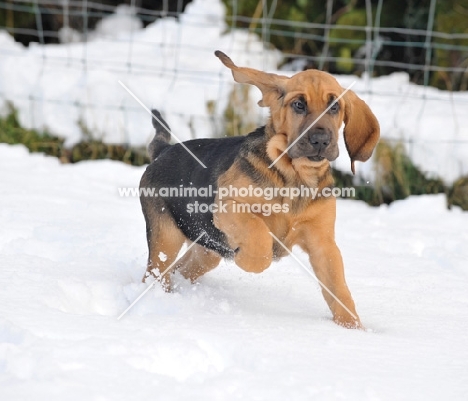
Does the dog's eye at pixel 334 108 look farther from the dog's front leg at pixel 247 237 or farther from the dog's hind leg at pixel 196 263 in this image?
the dog's hind leg at pixel 196 263

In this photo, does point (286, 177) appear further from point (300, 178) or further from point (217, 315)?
point (217, 315)

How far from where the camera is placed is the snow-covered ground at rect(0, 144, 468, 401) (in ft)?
10.1

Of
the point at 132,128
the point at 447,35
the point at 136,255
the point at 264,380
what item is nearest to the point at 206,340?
the point at 264,380

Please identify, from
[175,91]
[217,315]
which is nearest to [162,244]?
→ [217,315]

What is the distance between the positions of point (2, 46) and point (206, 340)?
18.9ft

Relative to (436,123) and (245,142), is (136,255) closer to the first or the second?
(245,142)

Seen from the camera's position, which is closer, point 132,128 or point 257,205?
point 257,205

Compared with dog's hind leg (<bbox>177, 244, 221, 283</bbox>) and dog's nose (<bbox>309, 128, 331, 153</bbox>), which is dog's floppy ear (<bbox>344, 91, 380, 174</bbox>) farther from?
dog's hind leg (<bbox>177, 244, 221, 283</bbox>)

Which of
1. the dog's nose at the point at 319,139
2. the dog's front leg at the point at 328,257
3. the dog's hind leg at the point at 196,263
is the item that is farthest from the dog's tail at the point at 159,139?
the dog's nose at the point at 319,139

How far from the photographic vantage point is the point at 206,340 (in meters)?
3.45


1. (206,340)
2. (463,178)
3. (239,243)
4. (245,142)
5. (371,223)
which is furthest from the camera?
(463,178)

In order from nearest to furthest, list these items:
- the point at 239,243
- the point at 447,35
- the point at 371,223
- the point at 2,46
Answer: the point at 239,243, the point at 371,223, the point at 447,35, the point at 2,46

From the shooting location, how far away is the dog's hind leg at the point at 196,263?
16.2 ft

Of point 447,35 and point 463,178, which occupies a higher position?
point 447,35
